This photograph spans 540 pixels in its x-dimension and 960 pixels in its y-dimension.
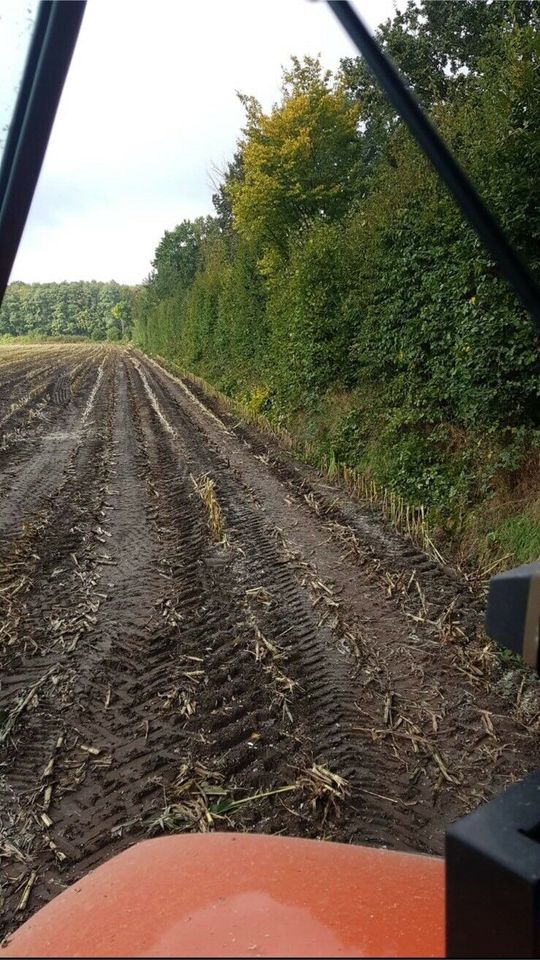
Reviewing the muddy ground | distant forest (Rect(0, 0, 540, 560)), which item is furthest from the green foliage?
the muddy ground

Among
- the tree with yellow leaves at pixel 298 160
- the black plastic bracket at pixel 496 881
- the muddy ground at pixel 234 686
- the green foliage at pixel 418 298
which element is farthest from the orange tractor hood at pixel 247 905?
the tree with yellow leaves at pixel 298 160

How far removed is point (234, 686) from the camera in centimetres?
409

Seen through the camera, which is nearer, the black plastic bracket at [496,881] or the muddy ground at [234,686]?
the black plastic bracket at [496,881]

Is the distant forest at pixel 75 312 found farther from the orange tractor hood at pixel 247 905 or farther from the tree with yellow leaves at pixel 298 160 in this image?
the orange tractor hood at pixel 247 905

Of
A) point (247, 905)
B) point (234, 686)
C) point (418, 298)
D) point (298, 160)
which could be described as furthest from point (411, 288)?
point (298, 160)

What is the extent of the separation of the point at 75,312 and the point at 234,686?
91769 mm

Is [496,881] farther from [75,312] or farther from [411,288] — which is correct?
[75,312]

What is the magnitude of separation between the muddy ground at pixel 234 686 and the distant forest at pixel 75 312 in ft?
250

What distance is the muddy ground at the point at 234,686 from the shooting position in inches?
120

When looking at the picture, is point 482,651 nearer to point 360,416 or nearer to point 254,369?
point 360,416

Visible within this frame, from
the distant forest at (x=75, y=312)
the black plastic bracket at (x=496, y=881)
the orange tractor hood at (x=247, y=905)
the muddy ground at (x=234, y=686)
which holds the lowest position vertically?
the muddy ground at (x=234, y=686)

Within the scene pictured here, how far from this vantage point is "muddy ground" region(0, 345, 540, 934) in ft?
10.0

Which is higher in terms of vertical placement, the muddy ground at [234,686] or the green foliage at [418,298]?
the green foliage at [418,298]

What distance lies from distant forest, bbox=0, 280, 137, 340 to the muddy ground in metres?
76.1
